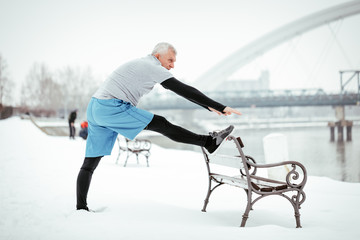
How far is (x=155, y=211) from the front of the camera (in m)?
2.85

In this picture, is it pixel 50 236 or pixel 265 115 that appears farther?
pixel 265 115

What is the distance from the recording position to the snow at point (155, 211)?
215 centimetres

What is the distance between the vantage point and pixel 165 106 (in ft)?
147

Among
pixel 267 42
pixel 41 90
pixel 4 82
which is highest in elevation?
pixel 267 42

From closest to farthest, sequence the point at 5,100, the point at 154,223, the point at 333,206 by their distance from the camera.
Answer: the point at 154,223, the point at 333,206, the point at 5,100

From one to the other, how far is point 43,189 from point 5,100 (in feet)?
132

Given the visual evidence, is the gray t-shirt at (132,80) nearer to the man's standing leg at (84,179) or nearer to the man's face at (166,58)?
the man's face at (166,58)

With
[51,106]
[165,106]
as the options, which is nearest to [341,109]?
[165,106]

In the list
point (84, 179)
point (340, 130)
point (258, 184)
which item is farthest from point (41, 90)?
point (258, 184)

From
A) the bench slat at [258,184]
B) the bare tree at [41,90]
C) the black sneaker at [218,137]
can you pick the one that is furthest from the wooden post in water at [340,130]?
the black sneaker at [218,137]

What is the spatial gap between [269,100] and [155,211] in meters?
41.8

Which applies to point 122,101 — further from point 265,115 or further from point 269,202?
point 265,115

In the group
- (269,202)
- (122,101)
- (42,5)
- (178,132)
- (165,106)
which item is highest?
(42,5)

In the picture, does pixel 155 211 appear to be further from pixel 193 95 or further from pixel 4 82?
pixel 4 82
